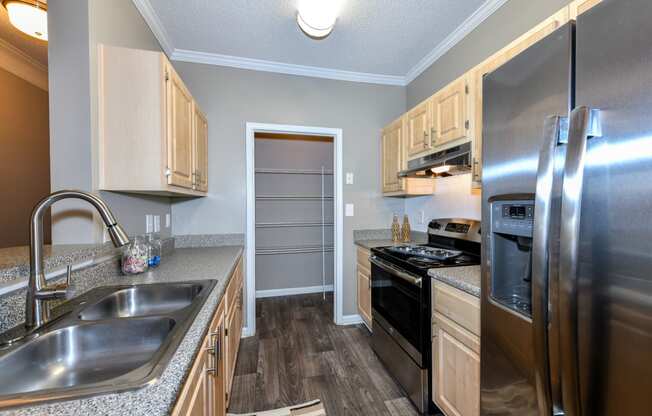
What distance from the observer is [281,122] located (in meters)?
2.69

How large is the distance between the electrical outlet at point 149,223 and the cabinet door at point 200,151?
1.30 feet

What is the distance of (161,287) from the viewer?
4.28 feet

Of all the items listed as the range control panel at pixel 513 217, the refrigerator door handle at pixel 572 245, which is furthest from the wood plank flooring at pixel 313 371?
the range control panel at pixel 513 217

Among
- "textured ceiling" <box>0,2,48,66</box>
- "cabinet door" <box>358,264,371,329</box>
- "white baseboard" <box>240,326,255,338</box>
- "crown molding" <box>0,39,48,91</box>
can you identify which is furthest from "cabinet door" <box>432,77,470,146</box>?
"crown molding" <box>0,39,48,91</box>

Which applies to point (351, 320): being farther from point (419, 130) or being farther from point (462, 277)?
point (419, 130)

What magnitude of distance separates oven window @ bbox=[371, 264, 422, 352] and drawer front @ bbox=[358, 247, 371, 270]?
0.68ft

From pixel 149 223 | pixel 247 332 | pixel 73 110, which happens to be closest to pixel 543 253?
pixel 73 110

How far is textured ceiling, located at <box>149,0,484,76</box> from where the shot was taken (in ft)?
6.20

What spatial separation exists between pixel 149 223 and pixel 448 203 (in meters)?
2.44

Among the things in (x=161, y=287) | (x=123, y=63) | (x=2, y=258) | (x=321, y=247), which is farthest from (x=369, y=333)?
(x=123, y=63)

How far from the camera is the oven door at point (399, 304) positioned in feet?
5.28

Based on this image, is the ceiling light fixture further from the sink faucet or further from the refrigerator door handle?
the sink faucet

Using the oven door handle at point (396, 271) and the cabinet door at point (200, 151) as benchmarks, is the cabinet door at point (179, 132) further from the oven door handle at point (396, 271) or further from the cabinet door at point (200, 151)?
the oven door handle at point (396, 271)

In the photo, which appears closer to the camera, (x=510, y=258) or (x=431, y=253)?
(x=510, y=258)
